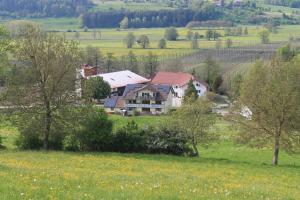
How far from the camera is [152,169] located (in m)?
31.8

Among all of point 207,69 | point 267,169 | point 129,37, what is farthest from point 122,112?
point 129,37

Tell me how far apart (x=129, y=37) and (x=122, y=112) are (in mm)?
94589

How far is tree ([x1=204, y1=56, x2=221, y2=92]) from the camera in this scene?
124 metres

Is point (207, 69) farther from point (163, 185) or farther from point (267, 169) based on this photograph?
point (163, 185)

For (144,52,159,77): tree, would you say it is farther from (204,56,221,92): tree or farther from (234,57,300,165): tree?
(234,57,300,165): tree

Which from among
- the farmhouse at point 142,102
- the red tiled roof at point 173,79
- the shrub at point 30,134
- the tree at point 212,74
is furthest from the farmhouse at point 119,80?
the shrub at point 30,134

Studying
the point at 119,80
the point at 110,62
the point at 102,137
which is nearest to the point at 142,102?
the point at 119,80

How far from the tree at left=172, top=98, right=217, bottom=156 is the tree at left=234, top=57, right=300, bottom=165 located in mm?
4675

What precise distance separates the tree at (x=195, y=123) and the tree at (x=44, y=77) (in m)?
11.4

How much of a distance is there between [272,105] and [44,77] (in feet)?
61.8

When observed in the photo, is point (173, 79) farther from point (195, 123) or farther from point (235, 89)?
point (195, 123)

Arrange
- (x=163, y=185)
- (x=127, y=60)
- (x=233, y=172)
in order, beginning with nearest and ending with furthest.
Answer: (x=163, y=185)
(x=233, y=172)
(x=127, y=60)

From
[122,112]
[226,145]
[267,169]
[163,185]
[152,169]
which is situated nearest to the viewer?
[163,185]

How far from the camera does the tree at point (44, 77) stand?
141ft
